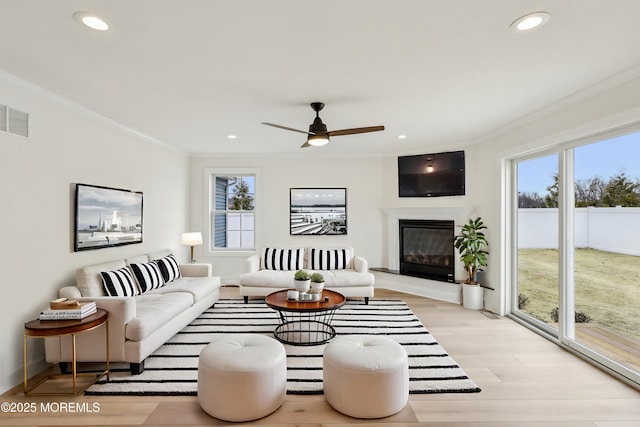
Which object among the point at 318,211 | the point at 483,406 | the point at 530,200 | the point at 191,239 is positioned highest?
the point at 530,200

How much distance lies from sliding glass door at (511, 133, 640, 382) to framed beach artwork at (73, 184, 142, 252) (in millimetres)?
5027

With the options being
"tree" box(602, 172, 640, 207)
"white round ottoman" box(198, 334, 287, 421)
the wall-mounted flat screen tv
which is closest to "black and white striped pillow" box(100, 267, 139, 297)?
"white round ottoman" box(198, 334, 287, 421)

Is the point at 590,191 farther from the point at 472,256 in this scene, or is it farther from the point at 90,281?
the point at 90,281

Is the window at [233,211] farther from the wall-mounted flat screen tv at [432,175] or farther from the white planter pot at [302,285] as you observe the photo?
the wall-mounted flat screen tv at [432,175]

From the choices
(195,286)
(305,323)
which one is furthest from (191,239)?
(305,323)

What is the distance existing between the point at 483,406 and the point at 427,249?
344cm

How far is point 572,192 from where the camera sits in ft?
11.1

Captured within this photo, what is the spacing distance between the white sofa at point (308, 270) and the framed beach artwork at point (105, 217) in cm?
167

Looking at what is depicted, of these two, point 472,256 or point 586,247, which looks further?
point 472,256

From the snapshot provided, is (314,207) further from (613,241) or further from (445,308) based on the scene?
(613,241)

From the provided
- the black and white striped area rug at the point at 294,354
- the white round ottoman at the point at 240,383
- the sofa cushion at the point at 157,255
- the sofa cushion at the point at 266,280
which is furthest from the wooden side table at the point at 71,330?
the sofa cushion at the point at 266,280

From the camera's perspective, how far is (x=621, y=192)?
289 cm

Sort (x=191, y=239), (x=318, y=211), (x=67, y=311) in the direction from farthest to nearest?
(x=318, y=211) < (x=191, y=239) < (x=67, y=311)

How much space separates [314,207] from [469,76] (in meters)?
3.82
